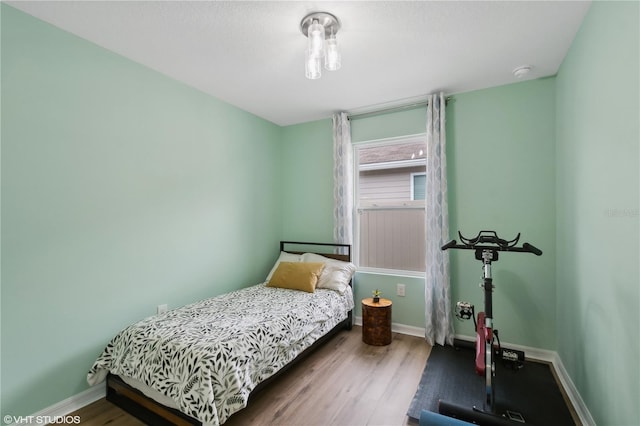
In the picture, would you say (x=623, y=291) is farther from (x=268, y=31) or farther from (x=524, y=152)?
(x=268, y=31)

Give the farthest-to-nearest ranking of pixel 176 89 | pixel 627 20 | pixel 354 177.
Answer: pixel 354 177 → pixel 176 89 → pixel 627 20

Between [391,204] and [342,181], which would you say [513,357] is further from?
[342,181]

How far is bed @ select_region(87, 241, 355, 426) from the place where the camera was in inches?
65.9

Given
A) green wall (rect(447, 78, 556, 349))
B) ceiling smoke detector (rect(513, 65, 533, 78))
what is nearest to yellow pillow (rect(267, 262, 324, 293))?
green wall (rect(447, 78, 556, 349))

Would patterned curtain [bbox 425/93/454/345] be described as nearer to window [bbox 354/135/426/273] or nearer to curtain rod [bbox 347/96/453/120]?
curtain rod [bbox 347/96/453/120]

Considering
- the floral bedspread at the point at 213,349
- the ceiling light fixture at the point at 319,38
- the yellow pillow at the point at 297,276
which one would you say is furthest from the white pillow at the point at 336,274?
the ceiling light fixture at the point at 319,38

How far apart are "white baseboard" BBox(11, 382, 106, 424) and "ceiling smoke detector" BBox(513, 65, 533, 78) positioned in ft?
13.7

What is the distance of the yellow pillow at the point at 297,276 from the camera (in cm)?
308

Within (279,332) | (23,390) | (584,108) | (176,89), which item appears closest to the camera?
(23,390)

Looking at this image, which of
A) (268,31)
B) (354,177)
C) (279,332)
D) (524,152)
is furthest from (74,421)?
(524,152)

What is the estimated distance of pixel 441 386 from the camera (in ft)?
7.34

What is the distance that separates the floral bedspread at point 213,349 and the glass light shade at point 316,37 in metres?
1.93

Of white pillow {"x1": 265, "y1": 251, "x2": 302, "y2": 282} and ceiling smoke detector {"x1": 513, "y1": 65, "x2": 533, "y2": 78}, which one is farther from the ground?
ceiling smoke detector {"x1": 513, "y1": 65, "x2": 533, "y2": 78}

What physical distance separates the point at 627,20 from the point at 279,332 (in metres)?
2.61
